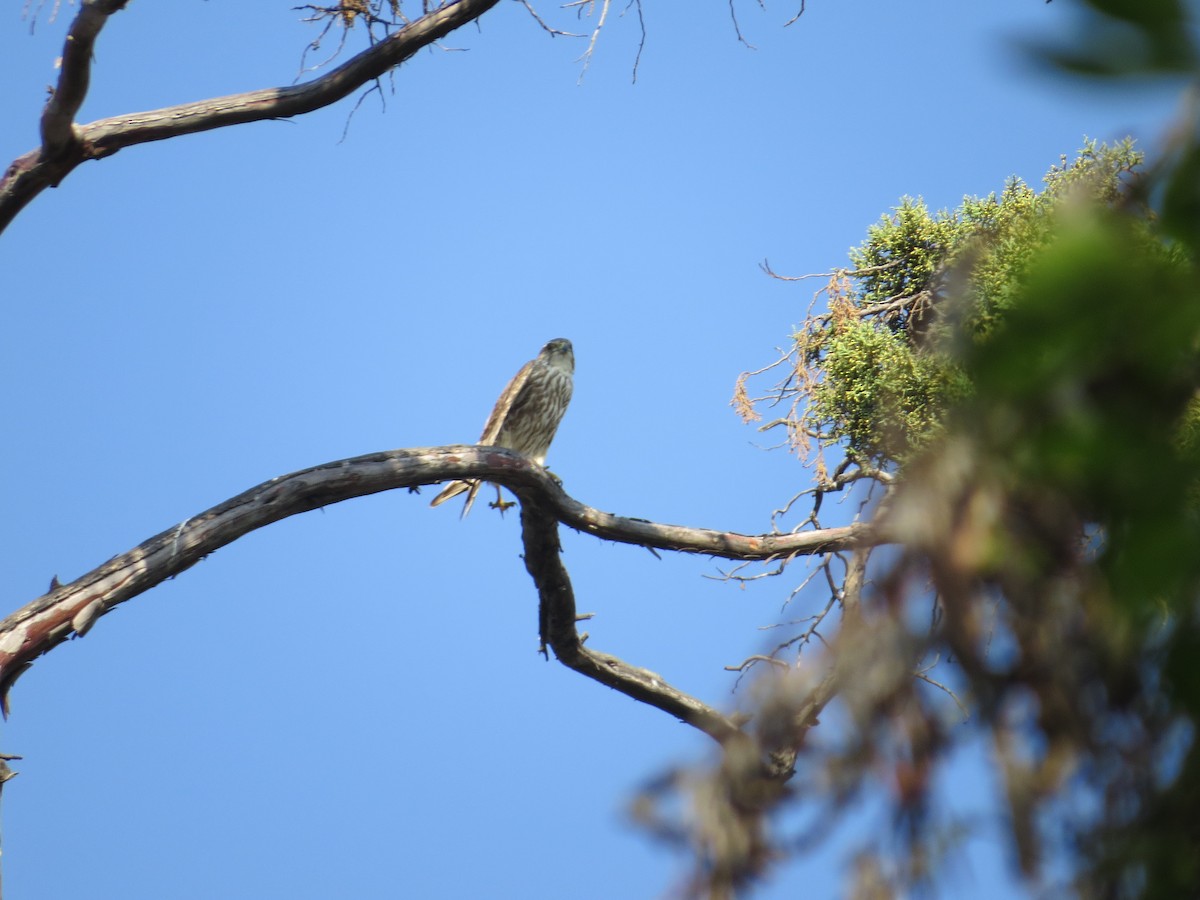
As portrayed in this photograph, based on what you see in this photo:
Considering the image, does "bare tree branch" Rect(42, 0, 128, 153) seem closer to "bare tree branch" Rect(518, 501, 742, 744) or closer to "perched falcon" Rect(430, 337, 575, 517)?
"bare tree branch" Rect(518, 501, 742, 744)

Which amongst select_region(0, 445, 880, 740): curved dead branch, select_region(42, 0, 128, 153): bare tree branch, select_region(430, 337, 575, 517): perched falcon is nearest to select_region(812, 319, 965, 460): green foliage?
select_region(0, 445, 880, 740): curved dead branch

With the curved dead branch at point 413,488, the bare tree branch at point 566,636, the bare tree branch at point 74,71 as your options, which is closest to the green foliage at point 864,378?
the curved dead branch at point 413,488

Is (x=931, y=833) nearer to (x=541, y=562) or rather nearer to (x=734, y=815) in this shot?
(x=734, y=815)

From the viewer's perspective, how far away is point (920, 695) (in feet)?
2.76

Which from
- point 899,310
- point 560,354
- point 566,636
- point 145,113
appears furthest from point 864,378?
point 145,113

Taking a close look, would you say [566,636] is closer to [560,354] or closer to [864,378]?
[864,378]

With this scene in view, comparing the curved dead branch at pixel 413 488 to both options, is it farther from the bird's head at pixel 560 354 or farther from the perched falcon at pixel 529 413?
the bird's head at pixel 560 354

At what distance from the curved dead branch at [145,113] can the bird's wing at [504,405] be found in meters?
3.29

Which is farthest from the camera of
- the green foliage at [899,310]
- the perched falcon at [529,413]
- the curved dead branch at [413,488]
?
→ the perched falcon at [529,413]

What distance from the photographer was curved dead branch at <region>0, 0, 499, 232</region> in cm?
480

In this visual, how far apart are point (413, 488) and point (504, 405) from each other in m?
2.94

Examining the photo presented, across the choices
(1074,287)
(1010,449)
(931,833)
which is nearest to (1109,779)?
(931,833)

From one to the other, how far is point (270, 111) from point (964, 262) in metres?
5.22

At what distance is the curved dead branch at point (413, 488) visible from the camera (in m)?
4.94
